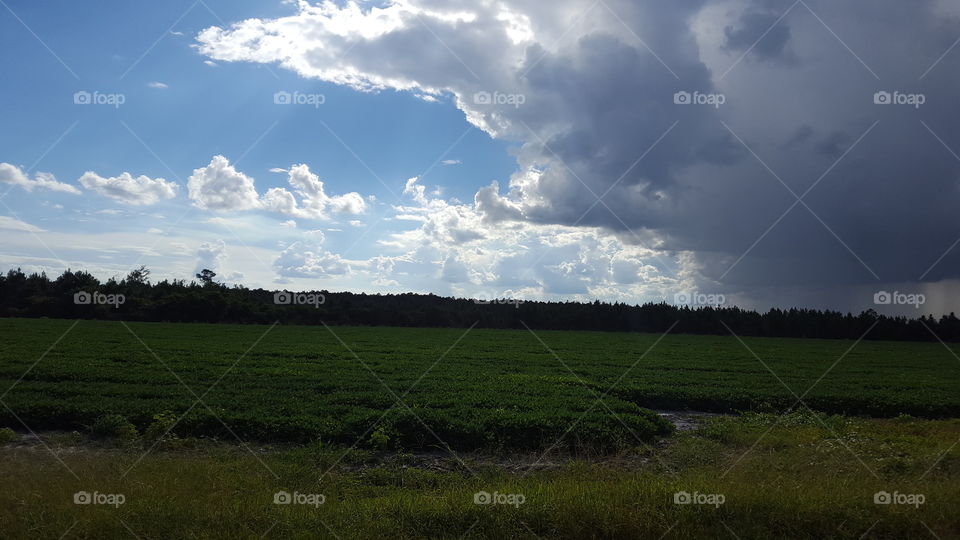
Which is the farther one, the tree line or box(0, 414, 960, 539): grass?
the tree line

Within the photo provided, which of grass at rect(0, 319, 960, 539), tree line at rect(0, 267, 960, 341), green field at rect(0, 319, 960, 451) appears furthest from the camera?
tree line at rect(0, 267, 960, 341)

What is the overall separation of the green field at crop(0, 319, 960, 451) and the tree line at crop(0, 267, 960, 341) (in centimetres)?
3908

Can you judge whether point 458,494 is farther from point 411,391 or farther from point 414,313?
point 414,313

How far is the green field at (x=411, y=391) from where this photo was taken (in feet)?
44.8

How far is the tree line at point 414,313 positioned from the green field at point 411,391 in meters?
39.1

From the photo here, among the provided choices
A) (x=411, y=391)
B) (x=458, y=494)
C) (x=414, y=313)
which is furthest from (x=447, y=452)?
(x=414, y=313)

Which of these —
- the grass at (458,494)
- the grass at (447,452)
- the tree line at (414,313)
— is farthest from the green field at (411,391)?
the tree line at (414,313)

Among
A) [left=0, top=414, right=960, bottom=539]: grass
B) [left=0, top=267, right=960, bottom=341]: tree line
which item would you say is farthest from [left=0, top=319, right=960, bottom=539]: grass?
[left=0, top=267, right=960, bottom=341]: tree line

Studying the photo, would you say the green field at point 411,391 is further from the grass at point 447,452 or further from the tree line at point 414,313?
the tree line at point 414,313

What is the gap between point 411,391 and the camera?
18828mm

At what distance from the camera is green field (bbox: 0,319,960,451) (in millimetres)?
13656

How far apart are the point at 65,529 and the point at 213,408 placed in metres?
8.61

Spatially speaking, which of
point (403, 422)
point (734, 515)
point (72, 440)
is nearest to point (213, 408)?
point (72, 440)

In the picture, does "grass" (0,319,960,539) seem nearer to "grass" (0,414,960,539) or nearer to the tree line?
"grass" (0,414,960,539)
